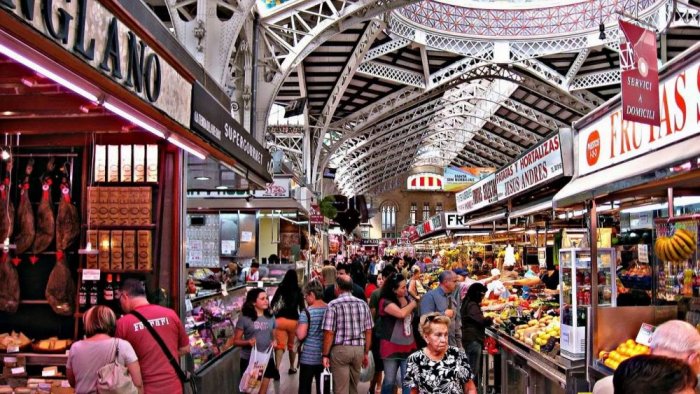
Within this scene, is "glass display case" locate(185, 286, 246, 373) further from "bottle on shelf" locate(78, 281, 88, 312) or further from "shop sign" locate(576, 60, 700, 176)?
"shop sign" locate(576, 60, 700, 176)

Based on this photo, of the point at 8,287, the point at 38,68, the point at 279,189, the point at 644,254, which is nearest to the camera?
the point at 38,68

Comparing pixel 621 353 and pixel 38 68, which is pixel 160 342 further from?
pixel 621 353

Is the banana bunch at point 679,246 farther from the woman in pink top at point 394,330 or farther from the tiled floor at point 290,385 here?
the tiled floor at point 290,385

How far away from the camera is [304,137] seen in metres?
25.8

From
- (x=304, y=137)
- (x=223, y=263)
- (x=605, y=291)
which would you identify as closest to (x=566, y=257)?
(x=605, y=291)

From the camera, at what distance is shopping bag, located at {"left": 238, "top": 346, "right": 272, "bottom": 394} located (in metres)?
6.21

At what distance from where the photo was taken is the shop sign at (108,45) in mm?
2416

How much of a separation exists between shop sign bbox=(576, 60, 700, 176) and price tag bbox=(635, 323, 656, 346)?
3.94 feet

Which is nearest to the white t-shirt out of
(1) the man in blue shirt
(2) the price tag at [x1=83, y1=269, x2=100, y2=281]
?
(2) the price tag at [x1=83, y1=269, x2=100, y2=281]

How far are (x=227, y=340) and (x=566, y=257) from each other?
368 centimetres

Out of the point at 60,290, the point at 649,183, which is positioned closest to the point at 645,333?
the point at 649,183

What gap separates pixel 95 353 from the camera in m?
3.74

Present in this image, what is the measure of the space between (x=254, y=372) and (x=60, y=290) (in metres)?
1.96

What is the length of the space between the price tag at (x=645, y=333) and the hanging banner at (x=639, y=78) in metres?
1.55
